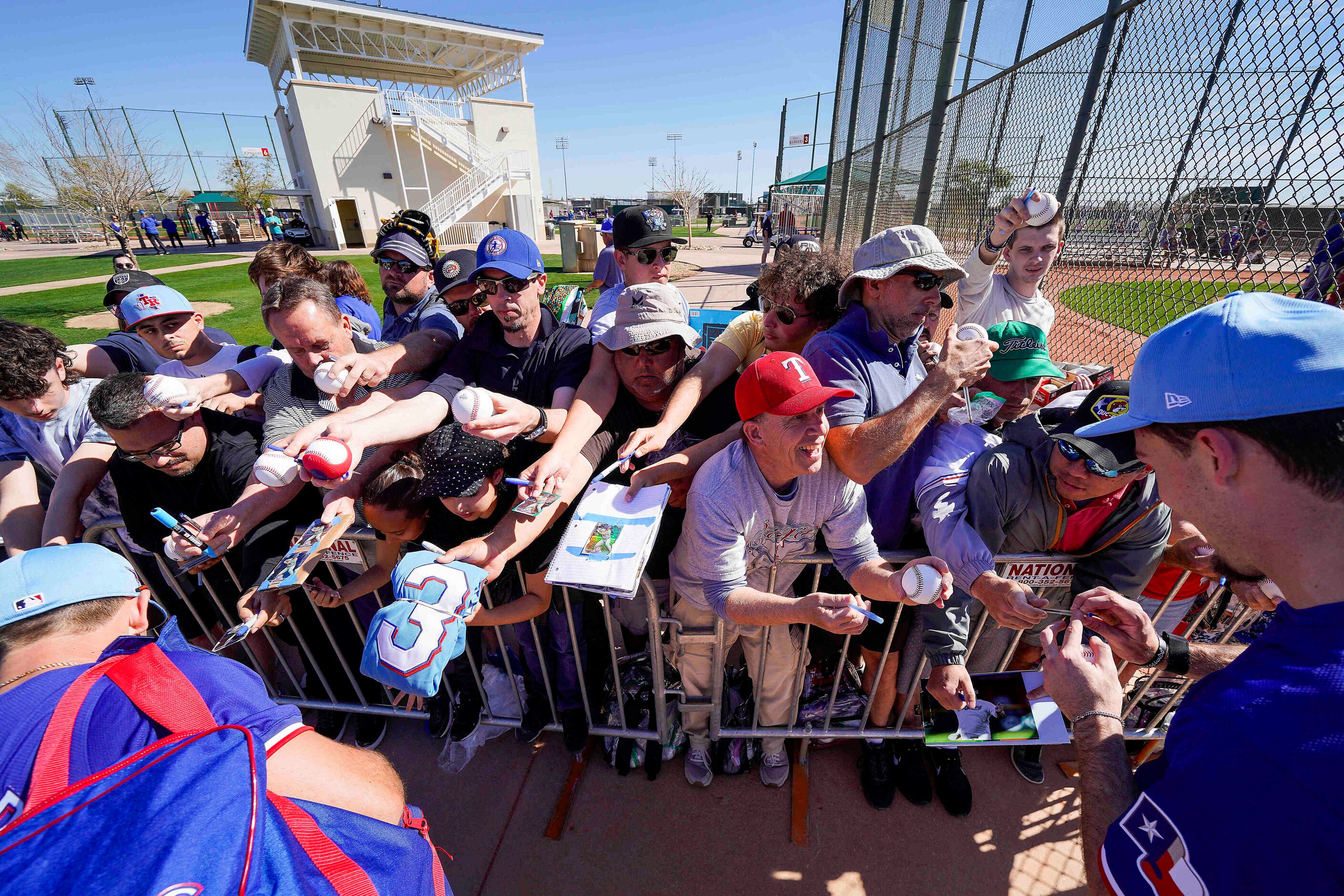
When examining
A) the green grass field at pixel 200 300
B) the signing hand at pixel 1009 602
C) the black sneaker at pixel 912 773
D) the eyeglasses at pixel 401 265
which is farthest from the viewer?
the green grass field at pixel 200 300

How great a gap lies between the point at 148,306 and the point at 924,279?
14.5 ft

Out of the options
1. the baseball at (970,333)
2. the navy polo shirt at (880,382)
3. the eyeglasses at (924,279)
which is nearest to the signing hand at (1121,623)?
the navy polo shirt at (880,382)

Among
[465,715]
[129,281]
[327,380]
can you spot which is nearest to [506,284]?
[327,380]

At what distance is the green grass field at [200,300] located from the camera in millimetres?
11039

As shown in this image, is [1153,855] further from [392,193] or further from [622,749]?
[392,193]

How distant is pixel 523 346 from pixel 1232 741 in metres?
2.88

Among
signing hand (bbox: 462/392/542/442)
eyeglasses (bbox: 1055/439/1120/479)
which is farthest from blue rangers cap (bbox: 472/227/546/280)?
eyeglasses (bbox: 1055/439/1120/479)

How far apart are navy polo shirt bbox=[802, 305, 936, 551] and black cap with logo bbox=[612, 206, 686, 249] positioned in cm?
186

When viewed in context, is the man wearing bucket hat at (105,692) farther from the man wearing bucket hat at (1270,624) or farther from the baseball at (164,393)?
the man wearing bucket hat at (1270,624)

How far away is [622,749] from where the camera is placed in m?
2.75

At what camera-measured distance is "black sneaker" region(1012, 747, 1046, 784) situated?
2.67m

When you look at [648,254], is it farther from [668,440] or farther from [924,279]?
[924,279]

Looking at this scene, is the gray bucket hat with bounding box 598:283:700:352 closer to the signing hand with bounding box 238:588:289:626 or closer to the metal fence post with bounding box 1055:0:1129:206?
the signing hand with bounding box 238:588:289:626

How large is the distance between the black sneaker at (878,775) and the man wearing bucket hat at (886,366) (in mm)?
37
